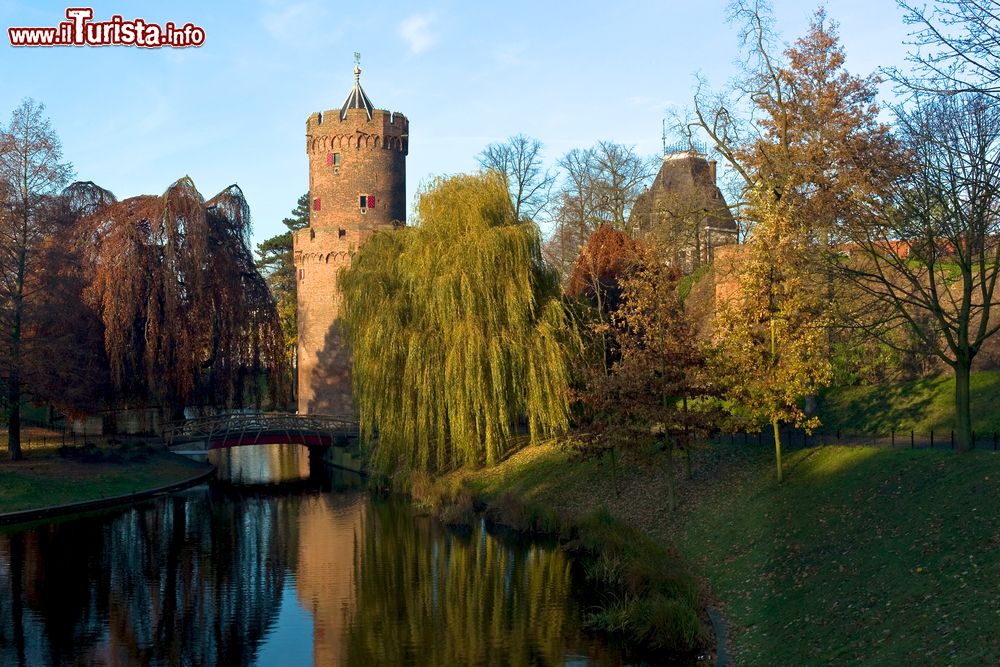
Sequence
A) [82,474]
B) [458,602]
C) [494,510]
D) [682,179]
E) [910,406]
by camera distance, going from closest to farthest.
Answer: [458,602] → [910,406] → [494,510] → [82,474] → [682,179]

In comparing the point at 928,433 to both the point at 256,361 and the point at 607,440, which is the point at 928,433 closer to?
the point at 607,440

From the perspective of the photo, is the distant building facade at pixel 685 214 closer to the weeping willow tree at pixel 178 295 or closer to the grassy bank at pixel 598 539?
the grassy bank at pixel 598 539

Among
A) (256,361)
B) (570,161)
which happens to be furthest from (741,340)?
(570,161)

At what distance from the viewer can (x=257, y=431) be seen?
3859 centimetres

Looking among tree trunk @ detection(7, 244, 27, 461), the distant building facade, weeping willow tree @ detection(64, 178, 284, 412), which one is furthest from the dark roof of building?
tree trunk @ detection(7, 244, 27, 461)

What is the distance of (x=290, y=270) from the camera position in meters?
70.6

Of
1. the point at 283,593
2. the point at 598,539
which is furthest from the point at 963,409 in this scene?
the point at 283,593

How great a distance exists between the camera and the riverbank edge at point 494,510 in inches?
866

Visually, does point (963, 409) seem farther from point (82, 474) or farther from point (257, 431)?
point (257, 431)

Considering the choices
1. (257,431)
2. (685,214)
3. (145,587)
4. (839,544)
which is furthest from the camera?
(257,431)

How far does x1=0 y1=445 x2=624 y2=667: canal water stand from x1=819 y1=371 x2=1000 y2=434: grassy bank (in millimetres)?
8993

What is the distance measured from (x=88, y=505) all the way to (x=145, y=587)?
37.8 ft

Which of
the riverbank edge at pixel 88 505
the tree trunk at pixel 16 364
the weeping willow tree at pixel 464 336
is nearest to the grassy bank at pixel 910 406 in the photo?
the weeping willow tree at pixel 464 336

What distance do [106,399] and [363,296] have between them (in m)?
12.0
